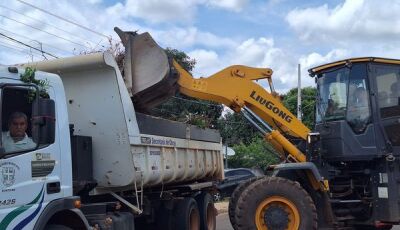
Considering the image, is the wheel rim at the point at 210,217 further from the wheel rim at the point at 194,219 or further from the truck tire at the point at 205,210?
the wheel rim at the point at 194,219

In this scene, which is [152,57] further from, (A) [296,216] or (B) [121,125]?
(A) [296,216]

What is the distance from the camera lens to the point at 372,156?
10.1 m

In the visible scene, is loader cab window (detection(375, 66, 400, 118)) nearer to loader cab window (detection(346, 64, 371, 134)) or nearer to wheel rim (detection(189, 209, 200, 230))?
loader cab window (detection(346, 64, 371, 134))

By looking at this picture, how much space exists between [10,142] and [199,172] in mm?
5513

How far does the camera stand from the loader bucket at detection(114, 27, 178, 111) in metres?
8.23

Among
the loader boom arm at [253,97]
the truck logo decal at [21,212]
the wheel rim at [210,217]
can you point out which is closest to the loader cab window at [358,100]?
the loader boom arm at [253,97]

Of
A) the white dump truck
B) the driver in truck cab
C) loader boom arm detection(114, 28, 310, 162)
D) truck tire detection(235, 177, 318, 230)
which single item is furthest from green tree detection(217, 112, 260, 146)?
the driver in truck cab

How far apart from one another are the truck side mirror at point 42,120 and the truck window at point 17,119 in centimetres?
9

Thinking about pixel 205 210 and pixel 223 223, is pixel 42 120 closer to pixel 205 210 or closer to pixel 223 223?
pixel 205 210

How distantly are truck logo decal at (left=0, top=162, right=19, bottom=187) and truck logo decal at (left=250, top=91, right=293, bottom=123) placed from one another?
5992 mm

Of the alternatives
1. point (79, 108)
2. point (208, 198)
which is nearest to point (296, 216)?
point (208, 198)

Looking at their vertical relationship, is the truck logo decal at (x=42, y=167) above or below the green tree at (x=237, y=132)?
below

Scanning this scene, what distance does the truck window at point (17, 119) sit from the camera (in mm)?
5461

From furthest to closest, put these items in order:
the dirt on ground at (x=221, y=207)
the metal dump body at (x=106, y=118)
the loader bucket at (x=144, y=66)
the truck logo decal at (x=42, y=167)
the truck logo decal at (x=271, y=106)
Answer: the dirt on ground at (x=221, y=207) < the truck logo decal at (x=271, y=106) < the loader bucket at (x=144, y=66) < the metal dump body at (x=106, y=118) < the truck logo decal at (x=42, y=167)
